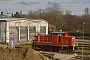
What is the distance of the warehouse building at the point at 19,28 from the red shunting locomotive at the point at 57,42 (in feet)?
44.8

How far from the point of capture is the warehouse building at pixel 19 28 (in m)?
45.9

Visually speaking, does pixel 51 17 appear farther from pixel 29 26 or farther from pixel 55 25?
pixel 29 26

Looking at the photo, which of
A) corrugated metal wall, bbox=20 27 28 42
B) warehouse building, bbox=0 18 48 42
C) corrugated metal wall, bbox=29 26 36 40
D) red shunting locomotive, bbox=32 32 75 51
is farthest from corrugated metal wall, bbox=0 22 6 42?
red shunting locomotive, bbox=32 32 75 51

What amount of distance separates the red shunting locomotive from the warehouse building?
13641mm

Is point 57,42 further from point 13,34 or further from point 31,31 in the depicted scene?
point 31,31

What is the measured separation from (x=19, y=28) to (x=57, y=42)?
1917 centimetres

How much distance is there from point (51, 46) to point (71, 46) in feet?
10.6

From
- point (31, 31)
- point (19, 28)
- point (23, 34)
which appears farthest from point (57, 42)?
point (31, 31)

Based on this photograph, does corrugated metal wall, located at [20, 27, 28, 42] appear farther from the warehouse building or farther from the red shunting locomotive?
the red shunting locomotive

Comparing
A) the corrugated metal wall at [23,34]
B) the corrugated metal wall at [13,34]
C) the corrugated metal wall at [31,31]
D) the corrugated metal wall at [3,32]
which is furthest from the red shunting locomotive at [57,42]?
the corrugated metal wall at [31,31]

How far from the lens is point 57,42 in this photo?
3212 centimetres

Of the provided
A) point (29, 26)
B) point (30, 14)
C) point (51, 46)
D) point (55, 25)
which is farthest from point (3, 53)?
point (30, 14)

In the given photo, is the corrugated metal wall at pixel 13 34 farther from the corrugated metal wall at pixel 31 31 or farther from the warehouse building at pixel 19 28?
the corrugated metal wall at pixel 31 31

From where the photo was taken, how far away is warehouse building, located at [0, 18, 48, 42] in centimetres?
4591
